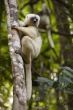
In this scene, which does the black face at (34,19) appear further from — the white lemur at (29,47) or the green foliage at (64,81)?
the green foliage at (64,81)

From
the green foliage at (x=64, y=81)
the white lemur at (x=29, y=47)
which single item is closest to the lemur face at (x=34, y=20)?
the white lemur at (x=29, y=47)

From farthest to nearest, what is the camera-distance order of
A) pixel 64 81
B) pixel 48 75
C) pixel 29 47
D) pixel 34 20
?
pixel 48 75 → pixel 34 20 → pixel 29 47 → pixel 64 81

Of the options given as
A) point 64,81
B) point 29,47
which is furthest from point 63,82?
point 29,47

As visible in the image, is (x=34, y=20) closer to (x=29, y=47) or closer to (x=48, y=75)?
(x=29, y=47)

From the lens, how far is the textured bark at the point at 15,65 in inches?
105

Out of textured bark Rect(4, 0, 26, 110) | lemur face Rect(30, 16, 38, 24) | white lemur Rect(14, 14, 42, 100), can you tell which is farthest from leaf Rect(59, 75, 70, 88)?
lemur face Rect(30, 16, 38, 24)

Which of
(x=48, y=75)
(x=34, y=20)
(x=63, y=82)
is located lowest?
(x=48, y=75)

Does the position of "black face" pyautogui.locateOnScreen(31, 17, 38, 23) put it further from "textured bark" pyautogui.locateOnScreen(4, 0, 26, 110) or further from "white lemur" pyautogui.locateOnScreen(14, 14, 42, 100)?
"textured bark" pyautogui.locateOnScreen(4, 0, 26, 110)

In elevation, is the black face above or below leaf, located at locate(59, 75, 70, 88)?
above

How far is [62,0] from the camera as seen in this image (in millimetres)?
6324

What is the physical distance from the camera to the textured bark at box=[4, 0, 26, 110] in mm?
2664

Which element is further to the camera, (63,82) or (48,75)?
(48,75)

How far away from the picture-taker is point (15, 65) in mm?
3084

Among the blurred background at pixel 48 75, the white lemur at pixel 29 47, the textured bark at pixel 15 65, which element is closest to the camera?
the textured bark at pixel 15 65
